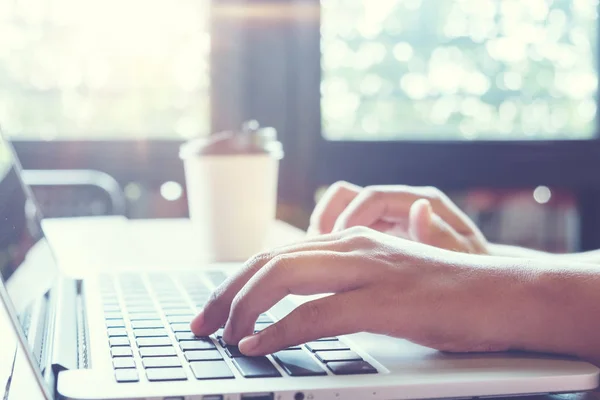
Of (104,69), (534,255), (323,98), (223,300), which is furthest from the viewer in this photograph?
(323,98)

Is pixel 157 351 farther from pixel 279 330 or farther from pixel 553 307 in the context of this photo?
pixel 553 307

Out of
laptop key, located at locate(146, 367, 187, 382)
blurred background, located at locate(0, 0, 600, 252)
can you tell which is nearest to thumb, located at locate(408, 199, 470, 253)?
laptop key, located at locate(146, 367, 187, 382)

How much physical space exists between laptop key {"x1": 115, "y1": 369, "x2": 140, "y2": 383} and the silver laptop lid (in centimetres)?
4

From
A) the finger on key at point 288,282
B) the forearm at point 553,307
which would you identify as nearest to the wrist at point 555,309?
the forearm at point 553,307

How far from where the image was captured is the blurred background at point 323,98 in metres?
1.85

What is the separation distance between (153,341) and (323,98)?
1.57 meters

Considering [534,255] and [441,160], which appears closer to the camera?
[534,255]

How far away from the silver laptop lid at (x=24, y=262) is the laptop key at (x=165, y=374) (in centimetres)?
6

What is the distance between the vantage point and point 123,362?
44cm

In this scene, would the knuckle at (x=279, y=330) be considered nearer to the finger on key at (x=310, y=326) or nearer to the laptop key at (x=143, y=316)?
the finger on key at (x=310, y=326)

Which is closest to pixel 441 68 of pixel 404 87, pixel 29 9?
pixel 404 87

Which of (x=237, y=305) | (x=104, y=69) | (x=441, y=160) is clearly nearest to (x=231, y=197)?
(x=237, y=305)

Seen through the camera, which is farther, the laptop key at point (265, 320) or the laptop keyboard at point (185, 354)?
the laptop key at point (265, 320)

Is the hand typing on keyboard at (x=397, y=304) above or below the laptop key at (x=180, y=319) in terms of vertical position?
above
